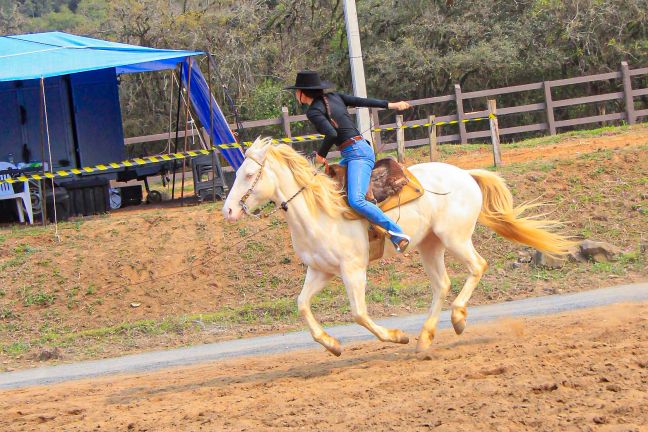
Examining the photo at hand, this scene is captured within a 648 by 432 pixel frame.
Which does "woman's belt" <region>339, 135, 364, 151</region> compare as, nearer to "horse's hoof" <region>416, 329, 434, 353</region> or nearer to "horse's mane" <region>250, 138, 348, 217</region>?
"horse's mane" <region>250, 138, 348, 217</region>

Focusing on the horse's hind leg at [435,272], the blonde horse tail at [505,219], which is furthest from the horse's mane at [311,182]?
the blonde horse tail at [505,219]

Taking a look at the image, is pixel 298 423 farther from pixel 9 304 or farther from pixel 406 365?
pixel 9 304

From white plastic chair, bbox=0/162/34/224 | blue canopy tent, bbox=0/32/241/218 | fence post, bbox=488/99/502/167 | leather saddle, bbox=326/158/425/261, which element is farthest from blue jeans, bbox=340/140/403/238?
white plastic chair, bbox=0/162/34/224

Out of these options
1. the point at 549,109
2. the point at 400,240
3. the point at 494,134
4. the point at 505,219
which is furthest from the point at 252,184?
the point at 549,109

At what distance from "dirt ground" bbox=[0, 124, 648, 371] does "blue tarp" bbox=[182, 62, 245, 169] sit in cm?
282

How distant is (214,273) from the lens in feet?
49.4

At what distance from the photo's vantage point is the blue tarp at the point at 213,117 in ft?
67.5

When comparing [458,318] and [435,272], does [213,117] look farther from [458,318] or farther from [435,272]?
[458,318]

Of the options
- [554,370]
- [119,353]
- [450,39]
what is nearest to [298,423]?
[554,370]

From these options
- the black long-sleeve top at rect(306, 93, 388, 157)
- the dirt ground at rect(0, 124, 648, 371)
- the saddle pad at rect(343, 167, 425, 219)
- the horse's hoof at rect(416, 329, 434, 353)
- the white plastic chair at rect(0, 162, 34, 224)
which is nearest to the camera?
the horse's hoof at rect(416, 329, 434, 353)

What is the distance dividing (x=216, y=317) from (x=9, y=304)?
11.2ft

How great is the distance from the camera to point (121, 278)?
1495 centimetres

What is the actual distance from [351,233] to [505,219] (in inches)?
87.5

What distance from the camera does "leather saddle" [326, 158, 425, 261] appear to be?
370 inches
